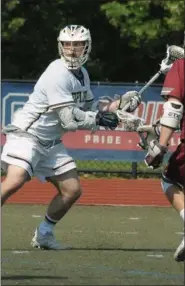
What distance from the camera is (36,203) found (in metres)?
11.9

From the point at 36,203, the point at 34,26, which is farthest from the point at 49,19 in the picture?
the point at 36,203

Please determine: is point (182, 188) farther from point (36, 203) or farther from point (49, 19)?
point (49, 19)

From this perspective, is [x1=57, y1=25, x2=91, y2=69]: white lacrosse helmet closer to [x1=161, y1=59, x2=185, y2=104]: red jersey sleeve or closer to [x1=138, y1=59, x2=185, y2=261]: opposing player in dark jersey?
[x1=138, y1=59, x2=185, y2=261]: opposing player in dark jersey

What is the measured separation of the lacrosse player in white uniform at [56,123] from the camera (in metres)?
7.37

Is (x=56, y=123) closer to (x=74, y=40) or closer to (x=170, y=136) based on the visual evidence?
(x=74, y=40)

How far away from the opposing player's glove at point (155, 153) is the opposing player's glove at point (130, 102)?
4.15ft

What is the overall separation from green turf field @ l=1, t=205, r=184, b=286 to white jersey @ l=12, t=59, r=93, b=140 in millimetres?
957

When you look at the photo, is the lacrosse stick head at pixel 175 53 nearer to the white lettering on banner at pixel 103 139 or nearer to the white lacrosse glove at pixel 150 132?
the white lacrosse glove at pixel 150 132

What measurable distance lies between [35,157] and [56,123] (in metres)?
0.31

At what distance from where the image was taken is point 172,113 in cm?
581

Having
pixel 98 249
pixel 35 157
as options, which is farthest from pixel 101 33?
pixel 35 157

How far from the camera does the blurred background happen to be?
783 inches

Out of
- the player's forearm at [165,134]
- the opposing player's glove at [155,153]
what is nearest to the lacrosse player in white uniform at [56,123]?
the opposing player's glove at [155,153]

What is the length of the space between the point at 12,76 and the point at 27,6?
1640 millimetres
